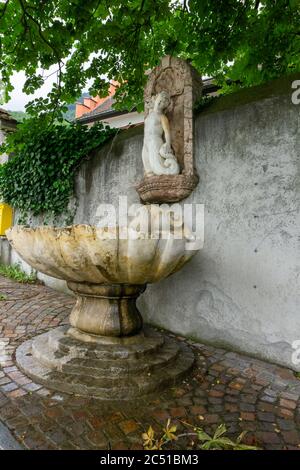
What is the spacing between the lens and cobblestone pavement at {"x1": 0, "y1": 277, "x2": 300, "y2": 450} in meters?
1.55

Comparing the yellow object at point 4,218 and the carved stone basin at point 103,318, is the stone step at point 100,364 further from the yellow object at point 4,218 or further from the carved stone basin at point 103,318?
the yellow object at point 4,218

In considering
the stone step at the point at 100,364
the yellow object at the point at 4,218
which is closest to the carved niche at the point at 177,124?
the stone step at the point at 100,364

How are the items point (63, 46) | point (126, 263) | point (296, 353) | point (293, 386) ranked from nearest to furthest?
point (126, 263)
point (293, 386)
point (296, 353)
point (63, 46)

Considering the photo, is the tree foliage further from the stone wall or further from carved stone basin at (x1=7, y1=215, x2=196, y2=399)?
carved stone basin at (x1=7, y1=215, x2=196, y2=399)

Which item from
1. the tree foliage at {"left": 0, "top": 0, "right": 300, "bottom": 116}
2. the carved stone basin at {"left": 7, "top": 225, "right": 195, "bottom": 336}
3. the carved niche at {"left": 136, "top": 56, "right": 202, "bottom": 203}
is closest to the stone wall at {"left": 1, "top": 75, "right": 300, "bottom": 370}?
the carved niche at {"left": 136, "top": 56, "right": 202, "bottom": 203}

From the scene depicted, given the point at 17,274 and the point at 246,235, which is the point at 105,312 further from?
the point at 17,274

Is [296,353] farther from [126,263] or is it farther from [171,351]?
[126,263]

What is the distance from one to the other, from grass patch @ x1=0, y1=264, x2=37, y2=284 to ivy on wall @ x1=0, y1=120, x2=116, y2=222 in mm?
1059

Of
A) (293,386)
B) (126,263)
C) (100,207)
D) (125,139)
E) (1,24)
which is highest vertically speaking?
(1,24)

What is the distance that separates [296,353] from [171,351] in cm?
104

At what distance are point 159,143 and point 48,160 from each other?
8.08ft
